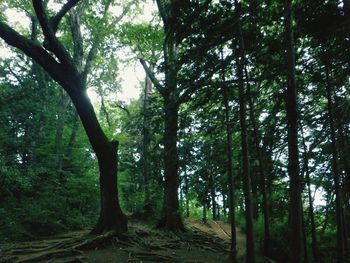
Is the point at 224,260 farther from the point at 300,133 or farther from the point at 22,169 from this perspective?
the point at 22,169

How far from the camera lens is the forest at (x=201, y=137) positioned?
6988 millimetres

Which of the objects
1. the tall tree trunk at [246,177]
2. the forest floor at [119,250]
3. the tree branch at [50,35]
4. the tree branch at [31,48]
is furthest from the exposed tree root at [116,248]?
the tree branch at [50,35]

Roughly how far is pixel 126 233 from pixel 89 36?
15.3 metres

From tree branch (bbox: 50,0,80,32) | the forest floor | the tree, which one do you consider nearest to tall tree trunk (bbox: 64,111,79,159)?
the forest floor

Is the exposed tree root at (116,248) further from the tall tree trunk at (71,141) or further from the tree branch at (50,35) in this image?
the tall tree trunk at (71,141)

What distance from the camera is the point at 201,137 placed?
11.9 m

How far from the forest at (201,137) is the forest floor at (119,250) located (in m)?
0.06

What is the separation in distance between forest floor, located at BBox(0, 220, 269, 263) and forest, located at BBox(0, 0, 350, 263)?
58 mm

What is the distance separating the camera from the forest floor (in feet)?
26.9

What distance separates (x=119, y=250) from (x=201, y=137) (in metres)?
4.76

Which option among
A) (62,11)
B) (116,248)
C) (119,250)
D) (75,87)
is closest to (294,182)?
(119,250)

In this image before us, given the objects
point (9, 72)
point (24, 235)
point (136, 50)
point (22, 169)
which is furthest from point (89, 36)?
point (24, 235)

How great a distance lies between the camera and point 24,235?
10.9m

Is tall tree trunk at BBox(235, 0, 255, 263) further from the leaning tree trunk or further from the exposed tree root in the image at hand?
the leaning tree trunk
